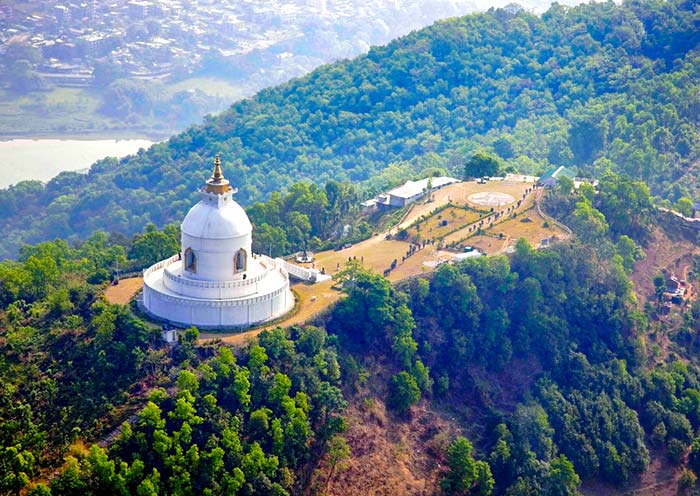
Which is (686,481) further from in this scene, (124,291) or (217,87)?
(217,87)

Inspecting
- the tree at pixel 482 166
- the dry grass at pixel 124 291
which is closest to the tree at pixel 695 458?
the tree at pixel 482 166

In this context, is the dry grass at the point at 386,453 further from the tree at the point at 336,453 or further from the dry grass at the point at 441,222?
the dry grass at the point at 441,222

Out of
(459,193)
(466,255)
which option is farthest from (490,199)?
(466,255)

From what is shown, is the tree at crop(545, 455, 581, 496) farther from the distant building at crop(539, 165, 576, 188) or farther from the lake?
the lake

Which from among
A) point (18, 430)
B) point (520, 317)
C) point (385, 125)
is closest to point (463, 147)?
point (385, 125)

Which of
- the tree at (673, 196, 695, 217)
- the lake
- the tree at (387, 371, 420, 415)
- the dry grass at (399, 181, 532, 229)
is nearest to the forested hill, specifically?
the lake

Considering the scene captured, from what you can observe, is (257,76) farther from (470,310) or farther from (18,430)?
(18,430)
